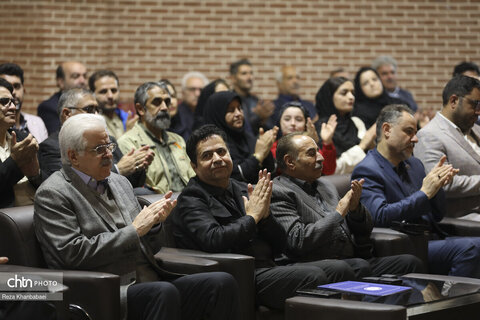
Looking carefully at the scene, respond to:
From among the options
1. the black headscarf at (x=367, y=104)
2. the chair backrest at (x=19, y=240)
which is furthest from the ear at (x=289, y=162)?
the black headscarf at (x=367, y=104)

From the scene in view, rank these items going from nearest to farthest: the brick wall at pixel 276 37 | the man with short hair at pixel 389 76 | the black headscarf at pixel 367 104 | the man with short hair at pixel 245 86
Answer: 1. the black headscarf at pixel 367 104
2. the man with short hair at pixel 245 86
3. the man with short hair at pixel 389 76
4. the brick wall at pixel 276 37

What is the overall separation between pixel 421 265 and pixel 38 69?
4.73 m

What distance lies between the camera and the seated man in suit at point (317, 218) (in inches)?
149

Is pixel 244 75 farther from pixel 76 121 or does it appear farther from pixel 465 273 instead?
pixel 76 121

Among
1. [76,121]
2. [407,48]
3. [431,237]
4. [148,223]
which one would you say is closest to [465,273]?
[431,237]

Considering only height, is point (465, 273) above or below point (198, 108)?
below

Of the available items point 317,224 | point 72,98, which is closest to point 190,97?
point 72,98

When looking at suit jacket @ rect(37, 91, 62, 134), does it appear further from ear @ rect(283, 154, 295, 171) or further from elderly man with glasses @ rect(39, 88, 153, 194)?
ear @ rect(283, 154, 295, 171)

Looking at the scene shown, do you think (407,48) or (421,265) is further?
(407,48)

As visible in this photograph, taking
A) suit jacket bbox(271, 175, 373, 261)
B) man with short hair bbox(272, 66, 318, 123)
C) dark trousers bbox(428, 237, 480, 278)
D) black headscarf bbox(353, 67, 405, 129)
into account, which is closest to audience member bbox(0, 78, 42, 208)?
suit jacket bbox(271, 175, 373, 261)

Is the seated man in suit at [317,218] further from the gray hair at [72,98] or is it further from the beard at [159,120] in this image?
the gray hair at [72,98]

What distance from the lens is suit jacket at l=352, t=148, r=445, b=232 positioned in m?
4.18

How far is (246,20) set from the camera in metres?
8.03

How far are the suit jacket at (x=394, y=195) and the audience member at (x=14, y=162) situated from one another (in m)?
1.86
